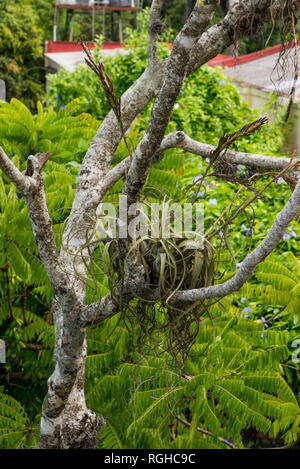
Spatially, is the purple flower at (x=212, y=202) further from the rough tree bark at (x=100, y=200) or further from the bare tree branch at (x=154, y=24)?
the bare tree branch at (x=154, y=24)

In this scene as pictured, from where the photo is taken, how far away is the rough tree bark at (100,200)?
1.74 m

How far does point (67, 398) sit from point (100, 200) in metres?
0.86

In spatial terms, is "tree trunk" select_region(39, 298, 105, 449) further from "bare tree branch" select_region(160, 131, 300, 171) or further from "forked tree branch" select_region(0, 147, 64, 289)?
"bare tree branch" select_region(160, 131, 300, 171)

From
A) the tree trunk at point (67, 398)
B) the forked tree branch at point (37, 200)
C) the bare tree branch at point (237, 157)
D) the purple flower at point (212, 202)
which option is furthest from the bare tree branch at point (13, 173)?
the purple flower at point (212, 202)

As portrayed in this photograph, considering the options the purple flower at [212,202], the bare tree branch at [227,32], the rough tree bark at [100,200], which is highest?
the bare tree branch at [227,32]

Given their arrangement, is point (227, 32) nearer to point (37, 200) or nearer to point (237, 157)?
point (237, 157)

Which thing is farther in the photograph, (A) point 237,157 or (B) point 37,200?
(A) point 237,157

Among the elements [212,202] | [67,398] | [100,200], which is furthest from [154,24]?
[212,202]

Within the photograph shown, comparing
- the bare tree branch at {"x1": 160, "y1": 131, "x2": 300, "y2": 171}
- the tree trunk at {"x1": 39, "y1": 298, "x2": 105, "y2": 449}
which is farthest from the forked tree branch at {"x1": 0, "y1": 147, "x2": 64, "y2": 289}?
the bare tree branch at {"x1": 160, "y1": 131, "x2": 300, "y2": 171}

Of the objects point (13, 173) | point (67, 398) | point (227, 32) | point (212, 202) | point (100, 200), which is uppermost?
point (227, 32)

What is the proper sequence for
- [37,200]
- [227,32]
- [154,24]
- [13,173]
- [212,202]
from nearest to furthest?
Result: [13,173]
[37,200]
[154,24]
[227,32]
[212,202]

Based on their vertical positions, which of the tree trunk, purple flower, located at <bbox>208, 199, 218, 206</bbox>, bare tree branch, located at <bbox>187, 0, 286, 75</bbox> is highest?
bare tree branch, located at <bbox>187, 0, 286, 75</bbox>

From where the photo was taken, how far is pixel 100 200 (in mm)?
2576

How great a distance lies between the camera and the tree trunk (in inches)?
90.0
